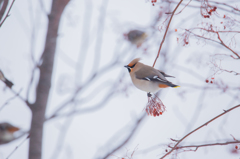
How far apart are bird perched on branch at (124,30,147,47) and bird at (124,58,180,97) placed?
0.44m

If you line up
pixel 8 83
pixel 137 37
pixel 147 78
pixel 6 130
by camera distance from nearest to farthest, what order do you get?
pixel 8 83 < pixel 147 78 < pixel 6 130 < pixel 137 37

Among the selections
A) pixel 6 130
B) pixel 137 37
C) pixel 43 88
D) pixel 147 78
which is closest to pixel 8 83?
pixel 43 88

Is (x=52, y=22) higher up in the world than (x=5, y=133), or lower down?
higher up

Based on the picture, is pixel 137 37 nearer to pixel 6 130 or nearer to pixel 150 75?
pixel 150 75

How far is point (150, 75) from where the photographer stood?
8.84 ft

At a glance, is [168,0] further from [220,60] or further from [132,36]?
[132,36]

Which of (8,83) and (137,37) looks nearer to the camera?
(8,83)

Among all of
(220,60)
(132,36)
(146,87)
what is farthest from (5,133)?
(220,60)

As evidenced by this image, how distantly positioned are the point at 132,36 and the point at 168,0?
1.40 meters

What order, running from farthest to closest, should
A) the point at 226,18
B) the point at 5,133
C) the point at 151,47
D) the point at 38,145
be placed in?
the point at 151,47 → the point at 5,133 → the point at 226,18 → the point at 38,145

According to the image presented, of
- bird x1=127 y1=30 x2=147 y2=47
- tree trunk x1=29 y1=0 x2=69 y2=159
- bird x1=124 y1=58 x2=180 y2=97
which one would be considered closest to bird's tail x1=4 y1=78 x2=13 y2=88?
tree trunk x1=29 y1=0 x2=69 y2=159

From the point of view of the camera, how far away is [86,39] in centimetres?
265

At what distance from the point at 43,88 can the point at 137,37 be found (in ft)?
7.33

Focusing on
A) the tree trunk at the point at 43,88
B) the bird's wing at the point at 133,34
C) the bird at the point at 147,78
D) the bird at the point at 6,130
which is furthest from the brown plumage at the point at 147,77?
the bird at the point at 6,130
